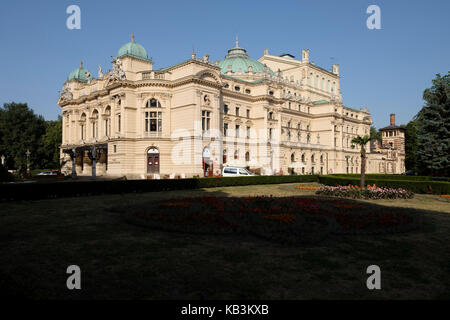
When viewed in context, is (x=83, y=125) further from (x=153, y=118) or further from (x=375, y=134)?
(x=375, y=134)

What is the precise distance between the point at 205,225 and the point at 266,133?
163 feet

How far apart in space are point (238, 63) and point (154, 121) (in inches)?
1141

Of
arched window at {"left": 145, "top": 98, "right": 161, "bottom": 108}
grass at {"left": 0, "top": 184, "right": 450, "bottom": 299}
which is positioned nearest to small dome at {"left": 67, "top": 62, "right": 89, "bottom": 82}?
arched window at {"left": 145, "top": 98, "right": 161, "bottom": 108}

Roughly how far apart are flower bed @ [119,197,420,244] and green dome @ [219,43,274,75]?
55313 mm

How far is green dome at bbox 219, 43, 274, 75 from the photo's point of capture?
6881 cm

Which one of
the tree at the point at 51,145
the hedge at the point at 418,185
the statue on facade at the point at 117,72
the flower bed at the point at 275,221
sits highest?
the statue on facade at the point at 117,72

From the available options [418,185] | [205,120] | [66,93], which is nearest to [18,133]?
[66,93]

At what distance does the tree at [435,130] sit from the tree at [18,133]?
7907 cm

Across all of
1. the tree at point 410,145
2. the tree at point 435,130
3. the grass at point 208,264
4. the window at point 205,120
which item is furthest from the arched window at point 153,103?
the tree at point 410,145

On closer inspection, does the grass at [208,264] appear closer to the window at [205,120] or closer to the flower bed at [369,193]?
the flower bed at [369,193]

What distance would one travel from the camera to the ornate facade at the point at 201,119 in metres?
48.4

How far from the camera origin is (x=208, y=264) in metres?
8.16
